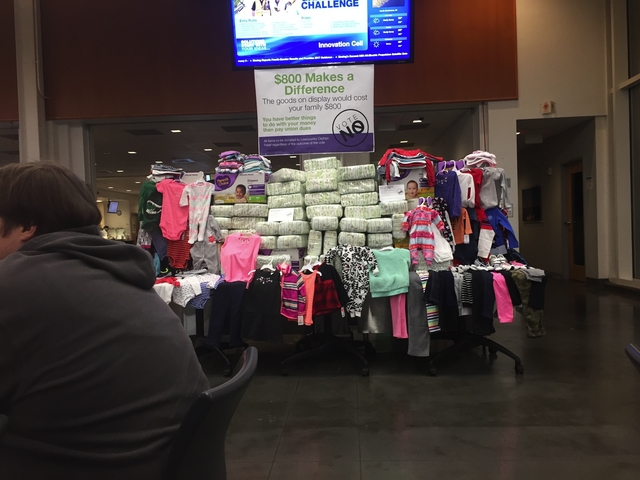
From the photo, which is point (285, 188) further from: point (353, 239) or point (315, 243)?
point (353, 239)

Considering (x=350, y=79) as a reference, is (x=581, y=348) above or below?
below

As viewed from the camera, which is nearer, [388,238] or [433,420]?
[433,420]

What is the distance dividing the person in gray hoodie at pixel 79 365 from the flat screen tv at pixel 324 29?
412 cm

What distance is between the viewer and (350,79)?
4.42 m

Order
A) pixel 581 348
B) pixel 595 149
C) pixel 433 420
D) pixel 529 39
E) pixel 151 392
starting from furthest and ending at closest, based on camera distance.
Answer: pixel 595 149 → pixel 529 39 → pixel 581 348 → pixel 433 420 → pixel 151 392

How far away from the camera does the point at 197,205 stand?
169 inches

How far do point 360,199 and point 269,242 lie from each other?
914mm

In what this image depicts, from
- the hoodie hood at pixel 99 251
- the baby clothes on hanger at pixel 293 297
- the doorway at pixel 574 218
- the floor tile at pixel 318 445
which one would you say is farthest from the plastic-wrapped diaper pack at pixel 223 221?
the doorway at pixel 574 218

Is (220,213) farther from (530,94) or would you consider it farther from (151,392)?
(530,94)

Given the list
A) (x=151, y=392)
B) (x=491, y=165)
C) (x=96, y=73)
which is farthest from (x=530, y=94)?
(x=151, y=392)

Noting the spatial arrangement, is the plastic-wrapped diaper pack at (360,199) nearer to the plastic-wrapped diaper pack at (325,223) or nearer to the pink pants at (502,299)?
the plastic-wrapped diaper pack at (325,223)

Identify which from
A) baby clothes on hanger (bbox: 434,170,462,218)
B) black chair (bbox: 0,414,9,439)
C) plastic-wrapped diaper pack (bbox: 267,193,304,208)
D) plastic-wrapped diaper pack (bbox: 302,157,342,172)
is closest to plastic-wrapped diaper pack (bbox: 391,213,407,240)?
baby clothes on hanger (bbox: 434,170,462,218)

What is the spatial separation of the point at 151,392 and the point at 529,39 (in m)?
7.21

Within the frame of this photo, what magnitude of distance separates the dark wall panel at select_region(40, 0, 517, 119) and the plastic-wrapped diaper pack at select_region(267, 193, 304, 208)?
2.91 metres
